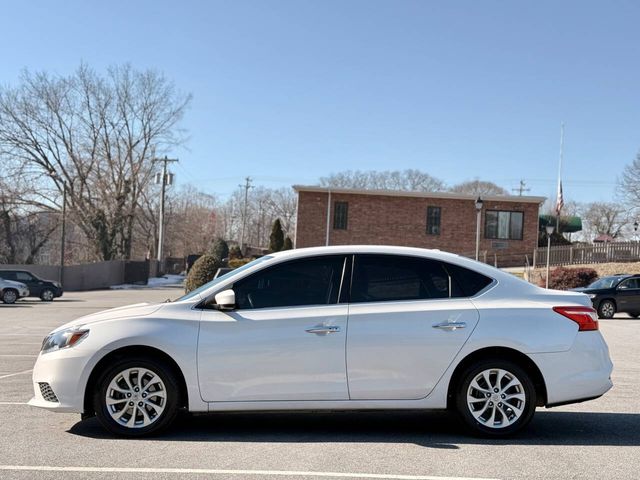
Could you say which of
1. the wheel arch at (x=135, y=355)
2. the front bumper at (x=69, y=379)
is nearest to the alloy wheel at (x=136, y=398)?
the wheel arch at (x=135, y=355)

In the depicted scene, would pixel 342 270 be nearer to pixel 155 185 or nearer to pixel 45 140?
pixel 45 140

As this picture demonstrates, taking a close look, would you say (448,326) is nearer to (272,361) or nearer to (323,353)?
(323,353)

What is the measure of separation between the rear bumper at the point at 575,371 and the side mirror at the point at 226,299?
263 cm

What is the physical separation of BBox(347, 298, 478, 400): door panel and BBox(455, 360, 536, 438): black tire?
28 centimetres

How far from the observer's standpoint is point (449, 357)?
608 cm

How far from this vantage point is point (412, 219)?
50219mm

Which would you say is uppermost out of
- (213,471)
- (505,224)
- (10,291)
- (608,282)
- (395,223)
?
(505,224)

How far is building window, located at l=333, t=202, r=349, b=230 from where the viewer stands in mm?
50000

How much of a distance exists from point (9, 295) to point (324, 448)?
30274mm

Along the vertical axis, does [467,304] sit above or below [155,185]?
below

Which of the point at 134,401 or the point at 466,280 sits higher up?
the point at 466,280

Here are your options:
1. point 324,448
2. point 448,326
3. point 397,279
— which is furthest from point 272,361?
point 448,326

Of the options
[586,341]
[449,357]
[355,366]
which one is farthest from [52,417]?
[586,341]

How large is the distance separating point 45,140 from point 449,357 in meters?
56.2
